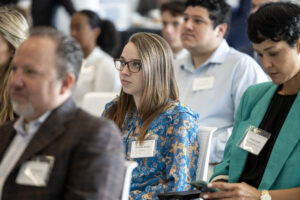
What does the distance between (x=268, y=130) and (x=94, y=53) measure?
113 inches

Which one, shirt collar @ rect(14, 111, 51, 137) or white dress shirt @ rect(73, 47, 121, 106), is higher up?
shirt collar @ rect(14, 111, 51, 137)

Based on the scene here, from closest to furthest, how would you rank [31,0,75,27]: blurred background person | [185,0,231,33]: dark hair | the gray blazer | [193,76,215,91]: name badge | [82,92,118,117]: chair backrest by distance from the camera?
the gray blazer, [82,92,118,117]: chair backrest, [193,76,215,91]: name badge, [185,0,231,33]: dark hair, [31,0,75,27]: blurred background person

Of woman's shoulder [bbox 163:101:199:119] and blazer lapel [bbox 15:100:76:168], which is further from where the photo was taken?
woman's shoulder [bbox 163:101:199:119]

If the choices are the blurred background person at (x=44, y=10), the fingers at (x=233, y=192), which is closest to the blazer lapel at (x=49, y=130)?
the fingers at (x=233, y=192)

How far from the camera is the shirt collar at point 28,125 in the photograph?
176 centimetres

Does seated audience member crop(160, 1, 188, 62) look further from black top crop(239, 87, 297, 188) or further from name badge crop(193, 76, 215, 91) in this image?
black top crop(239, 87, 297, 188)

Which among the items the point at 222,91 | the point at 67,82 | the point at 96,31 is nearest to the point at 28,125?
the point at 67,82

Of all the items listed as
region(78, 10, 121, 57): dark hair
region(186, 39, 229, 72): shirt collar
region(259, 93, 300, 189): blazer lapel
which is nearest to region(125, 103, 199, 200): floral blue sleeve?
region(259, 93, 300, 189): blazer lapel

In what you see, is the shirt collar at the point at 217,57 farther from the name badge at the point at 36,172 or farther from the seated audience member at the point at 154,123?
the name badge at the point at 36,172

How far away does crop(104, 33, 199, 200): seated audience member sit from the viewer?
2305 millimetres

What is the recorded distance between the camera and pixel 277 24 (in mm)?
2195

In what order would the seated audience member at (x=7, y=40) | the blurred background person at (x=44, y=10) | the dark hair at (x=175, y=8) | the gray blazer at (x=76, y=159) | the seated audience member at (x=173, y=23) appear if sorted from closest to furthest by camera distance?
the gray blazer at (x=76, y=159)
the seated audience member at (x=7, y=40)
the seated audience member at (x=173, y=23)
the dark hair at (x=175, y=8)
the blurred background person at (x=44, y=10)

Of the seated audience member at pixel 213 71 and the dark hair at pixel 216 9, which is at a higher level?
the dark hair at pixel 216 9

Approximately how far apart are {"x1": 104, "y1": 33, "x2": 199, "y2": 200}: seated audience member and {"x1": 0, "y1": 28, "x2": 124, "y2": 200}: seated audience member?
60 cm
